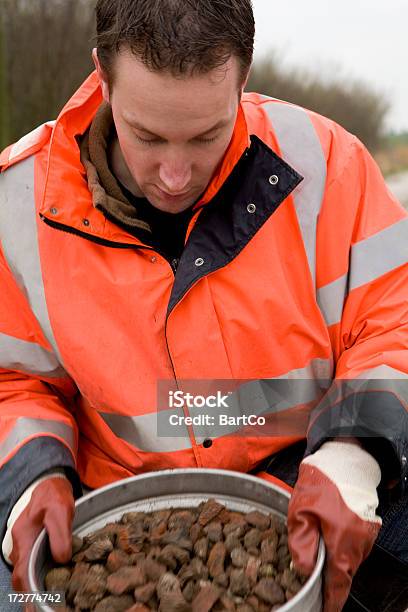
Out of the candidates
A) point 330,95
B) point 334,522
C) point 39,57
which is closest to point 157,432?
point 334,522

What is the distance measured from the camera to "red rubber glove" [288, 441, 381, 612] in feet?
4.38

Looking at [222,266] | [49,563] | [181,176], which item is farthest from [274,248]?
[49,563]

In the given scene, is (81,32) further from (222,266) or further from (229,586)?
(229,586)

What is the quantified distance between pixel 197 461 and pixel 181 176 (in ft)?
2.27

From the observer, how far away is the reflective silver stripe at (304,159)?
1.77 m

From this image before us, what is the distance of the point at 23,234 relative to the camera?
5.80 ft

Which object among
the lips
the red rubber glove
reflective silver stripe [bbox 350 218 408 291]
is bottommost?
the red rubber glove

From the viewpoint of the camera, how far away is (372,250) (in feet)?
5.82

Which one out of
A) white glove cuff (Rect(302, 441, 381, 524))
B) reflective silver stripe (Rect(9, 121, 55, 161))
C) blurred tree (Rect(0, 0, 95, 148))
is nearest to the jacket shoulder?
reflective silver stripe (Rect(9, 121, 55, 161))

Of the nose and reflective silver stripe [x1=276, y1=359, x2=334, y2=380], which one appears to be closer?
the nose

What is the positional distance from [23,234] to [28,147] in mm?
237

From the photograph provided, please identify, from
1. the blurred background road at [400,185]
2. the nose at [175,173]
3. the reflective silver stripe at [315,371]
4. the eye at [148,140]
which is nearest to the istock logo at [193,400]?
the reflective silver stripe at [315,371]

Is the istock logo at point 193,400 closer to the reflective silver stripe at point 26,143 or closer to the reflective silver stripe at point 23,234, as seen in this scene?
the reflective silver stripe at point 23,234

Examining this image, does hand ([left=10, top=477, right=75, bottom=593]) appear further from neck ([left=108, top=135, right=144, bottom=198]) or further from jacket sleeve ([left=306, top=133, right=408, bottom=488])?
neck ([left=108, top=135, right=144, bottom=198])
